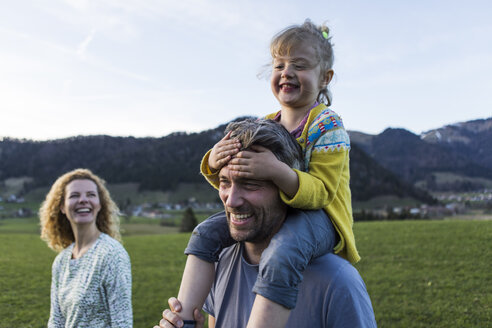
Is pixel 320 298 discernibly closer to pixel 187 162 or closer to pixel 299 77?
pixel 299 77

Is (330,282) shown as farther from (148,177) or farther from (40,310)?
(148,177)

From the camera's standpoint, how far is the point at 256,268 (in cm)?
213

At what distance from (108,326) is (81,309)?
0.30m

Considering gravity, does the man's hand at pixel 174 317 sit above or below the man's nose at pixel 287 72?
below

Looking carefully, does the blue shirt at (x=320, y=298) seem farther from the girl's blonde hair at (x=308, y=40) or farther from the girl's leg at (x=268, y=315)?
the girl's blonde hair at (x=308, y=40)

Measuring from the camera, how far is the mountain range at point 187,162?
101 metres

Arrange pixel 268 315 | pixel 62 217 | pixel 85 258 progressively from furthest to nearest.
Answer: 1. pixel 62 217
2. pixel 85 258
3. pixel 268 315

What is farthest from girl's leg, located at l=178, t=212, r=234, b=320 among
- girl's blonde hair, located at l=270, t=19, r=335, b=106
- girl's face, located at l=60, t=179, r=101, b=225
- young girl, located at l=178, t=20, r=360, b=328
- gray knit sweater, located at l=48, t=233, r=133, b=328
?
girl's face, located at l=60, t=179, r=101, b=225

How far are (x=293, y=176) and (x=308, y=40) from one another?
3.55ft

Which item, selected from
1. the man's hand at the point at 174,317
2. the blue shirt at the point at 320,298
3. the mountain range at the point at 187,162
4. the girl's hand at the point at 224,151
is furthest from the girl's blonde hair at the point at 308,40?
the mountain range at the point at 187,162

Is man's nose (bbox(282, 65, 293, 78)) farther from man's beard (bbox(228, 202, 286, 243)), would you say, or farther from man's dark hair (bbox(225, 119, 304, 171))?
man's beard (bbox(228, 202, 286, 243))

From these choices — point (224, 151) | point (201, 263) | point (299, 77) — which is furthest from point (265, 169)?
point (299, 77)

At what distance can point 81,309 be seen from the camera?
11.7ft

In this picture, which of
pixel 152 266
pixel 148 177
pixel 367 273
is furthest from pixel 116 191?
pixel 367 273
